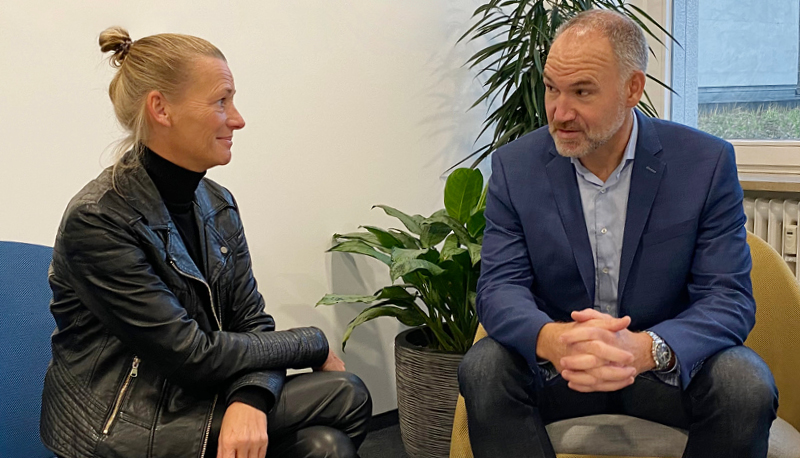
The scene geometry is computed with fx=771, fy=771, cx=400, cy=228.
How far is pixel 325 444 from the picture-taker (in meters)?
1.56

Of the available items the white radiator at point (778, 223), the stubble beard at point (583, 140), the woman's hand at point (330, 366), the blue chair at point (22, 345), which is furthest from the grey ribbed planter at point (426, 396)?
the white radiator at point (778, 223)

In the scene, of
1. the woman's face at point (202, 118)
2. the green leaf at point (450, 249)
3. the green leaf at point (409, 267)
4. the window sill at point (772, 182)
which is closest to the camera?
the woman's face at point (202, 118)

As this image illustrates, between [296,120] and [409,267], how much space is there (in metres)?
0.69

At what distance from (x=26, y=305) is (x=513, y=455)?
1.10 metres

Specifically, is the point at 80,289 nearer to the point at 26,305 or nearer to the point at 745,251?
the point at 26,305

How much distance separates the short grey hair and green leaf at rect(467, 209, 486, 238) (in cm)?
76

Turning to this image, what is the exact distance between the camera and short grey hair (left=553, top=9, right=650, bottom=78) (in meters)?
1.74

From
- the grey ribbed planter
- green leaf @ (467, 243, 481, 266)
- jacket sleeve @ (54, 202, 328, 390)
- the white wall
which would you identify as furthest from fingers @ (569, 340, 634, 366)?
the white wall

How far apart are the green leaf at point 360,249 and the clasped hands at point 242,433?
0.96 m

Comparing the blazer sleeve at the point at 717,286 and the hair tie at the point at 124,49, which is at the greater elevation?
the hair tie at the point at 124,49

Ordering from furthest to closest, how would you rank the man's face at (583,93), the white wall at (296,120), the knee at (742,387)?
the white wall at (296,120) → the man's face at (583,93) → the knee at (742,387)

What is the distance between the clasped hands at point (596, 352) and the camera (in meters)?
1.43

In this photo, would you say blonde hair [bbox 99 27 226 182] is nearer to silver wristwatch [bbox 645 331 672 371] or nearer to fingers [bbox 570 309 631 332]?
fingers [bbox 570 309 631 332]

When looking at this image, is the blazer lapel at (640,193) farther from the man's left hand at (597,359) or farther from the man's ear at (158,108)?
the man's ear at (158,108)
